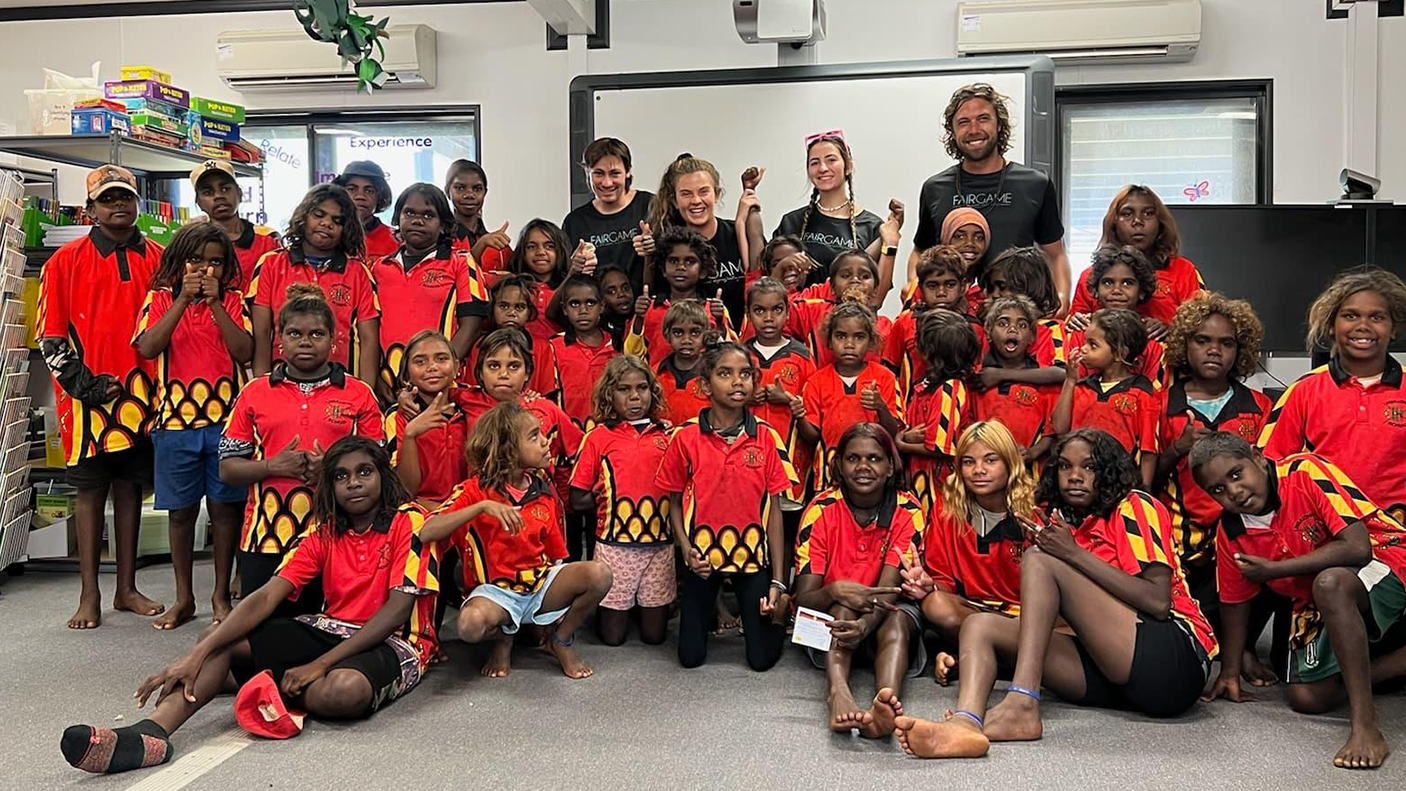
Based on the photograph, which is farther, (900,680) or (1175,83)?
(1175,83)

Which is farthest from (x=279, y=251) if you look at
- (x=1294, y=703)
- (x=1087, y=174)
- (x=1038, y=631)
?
(x=1087, y=174)

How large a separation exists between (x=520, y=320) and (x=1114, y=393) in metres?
1.92

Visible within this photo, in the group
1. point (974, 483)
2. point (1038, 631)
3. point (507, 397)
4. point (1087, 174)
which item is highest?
point (1087, 174)

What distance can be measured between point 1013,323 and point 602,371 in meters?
1.35

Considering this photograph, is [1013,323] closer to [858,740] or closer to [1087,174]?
[858,740]

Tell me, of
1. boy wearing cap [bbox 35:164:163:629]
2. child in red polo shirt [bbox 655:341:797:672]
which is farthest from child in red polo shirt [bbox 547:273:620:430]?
boy wearing cap [bbox 35:164:163:629]

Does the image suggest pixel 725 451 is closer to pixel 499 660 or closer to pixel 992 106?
pixel 499 660

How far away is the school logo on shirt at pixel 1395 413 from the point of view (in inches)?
115

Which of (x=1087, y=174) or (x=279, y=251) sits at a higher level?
(x=1087, y=174)

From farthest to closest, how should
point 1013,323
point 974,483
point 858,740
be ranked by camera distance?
1. point 1013,323
2. point 974,483
3. point 858,740

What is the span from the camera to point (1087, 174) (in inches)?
257

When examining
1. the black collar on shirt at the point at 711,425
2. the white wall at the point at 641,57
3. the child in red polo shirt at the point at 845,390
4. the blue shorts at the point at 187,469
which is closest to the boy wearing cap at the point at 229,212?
the blue shorts at the point at 187,469

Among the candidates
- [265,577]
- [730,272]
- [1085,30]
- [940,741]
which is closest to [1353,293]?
[940,741]

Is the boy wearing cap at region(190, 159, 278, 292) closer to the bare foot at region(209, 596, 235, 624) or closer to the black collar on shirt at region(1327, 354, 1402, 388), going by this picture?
the bare foot at region(209, 596, 235, 624)
